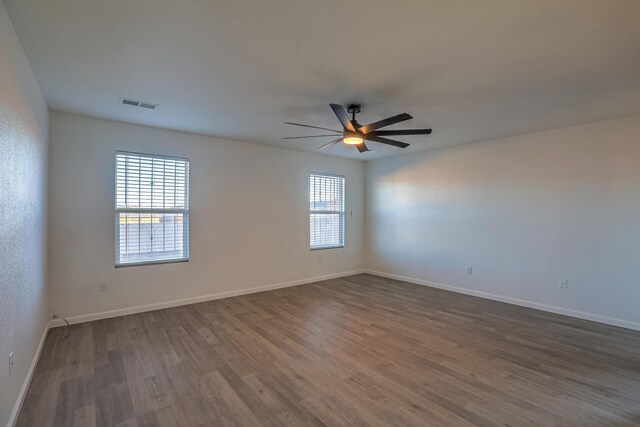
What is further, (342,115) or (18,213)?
(342,115)

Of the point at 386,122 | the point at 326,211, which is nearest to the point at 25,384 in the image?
the point at 386,122

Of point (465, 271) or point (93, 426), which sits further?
point (465, 271)

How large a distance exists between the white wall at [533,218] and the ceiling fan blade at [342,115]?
301 centimetres

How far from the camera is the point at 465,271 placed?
17.4 ft

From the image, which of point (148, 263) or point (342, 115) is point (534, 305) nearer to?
point (342, 115)

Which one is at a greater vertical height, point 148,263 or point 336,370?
point 148,263

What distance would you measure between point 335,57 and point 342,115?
574 mm

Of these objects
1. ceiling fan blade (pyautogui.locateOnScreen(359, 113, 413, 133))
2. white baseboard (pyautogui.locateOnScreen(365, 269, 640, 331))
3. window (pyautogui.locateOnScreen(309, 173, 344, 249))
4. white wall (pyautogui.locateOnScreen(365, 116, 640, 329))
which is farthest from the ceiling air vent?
white baseboard (pyautogui.locateOnScreen(365, 269, 640, 331))

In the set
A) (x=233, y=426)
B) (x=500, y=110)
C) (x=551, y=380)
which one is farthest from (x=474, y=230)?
(x=233, y=426)

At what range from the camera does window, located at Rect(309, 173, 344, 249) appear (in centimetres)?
612

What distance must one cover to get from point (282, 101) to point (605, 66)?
2.80 m

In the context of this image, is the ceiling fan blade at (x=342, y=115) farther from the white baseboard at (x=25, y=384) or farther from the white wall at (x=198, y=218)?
the white baseboard at (x=25, y=384)

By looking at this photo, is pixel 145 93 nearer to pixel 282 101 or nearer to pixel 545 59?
pixel 282 101

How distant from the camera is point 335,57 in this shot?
2383mm
